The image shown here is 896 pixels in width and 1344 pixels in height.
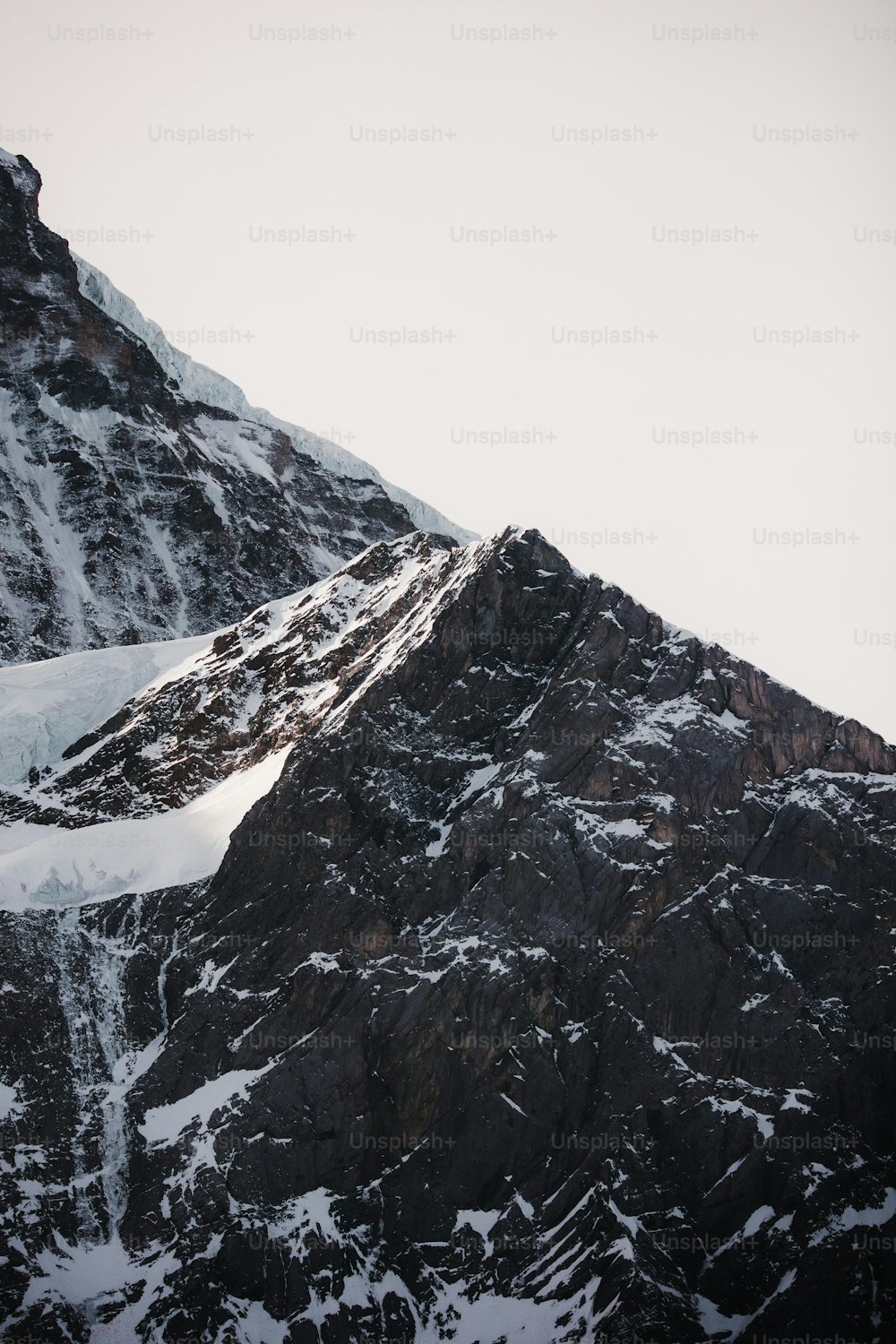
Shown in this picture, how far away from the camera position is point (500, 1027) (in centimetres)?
12512

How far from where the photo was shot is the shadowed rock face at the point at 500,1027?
117m

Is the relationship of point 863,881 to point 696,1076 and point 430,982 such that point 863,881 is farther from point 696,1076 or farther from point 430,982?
point 430,982

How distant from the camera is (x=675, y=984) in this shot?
127 metres

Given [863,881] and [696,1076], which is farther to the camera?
[863,881]

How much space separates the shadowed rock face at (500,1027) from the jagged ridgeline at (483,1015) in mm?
268

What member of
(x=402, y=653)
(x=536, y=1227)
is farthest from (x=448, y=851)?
(x=536, y=1227)

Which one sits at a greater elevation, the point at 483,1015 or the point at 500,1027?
the point at 483,1015

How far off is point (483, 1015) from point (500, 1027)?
5.20 ft

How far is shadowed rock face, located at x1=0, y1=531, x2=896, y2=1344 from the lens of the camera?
117 meters

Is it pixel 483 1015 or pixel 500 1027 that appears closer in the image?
pixel 500 1027

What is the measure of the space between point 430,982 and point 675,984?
19.4 metres

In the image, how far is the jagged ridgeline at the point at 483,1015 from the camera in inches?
4614

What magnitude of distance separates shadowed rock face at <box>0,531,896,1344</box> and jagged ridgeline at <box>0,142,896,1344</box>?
0.27 meters

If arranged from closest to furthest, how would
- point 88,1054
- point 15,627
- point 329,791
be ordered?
point 88,1054
point 329,791
point 15,627
